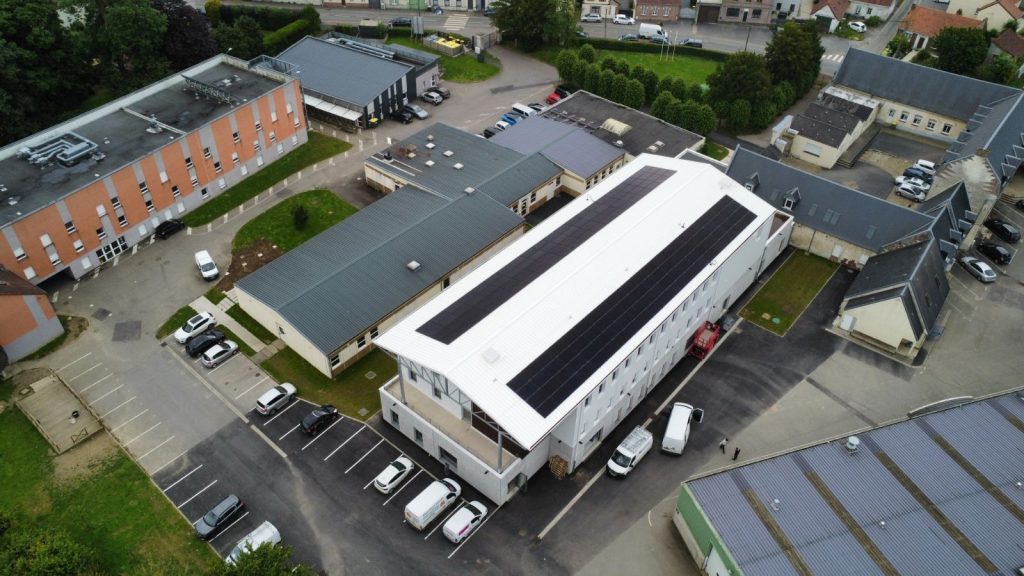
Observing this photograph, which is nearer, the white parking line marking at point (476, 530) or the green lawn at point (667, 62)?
the white parking line marking at point (476, 530)

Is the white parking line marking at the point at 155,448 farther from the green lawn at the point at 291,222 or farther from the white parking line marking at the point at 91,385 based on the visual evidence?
the green lawn at the point at 291,222

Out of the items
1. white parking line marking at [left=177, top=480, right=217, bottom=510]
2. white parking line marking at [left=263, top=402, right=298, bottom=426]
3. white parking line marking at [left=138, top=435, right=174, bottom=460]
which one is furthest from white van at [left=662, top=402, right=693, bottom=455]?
white parking line marking at [left=138, top=435, right=174, bottom=460]

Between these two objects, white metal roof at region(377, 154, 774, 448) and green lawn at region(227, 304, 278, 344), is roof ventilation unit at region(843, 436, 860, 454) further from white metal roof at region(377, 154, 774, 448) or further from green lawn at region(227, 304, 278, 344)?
green lawn at region(227, 304, 278, 344)

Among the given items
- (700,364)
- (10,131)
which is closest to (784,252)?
(700,364)

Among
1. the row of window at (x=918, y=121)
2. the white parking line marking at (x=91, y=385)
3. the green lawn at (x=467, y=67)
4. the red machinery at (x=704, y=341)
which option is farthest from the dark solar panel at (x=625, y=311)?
the green lawn at (x=467, y=67)

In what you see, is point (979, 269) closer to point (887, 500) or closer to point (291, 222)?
point (887, 500)

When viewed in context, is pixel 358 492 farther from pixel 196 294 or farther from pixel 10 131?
pixel 10 131

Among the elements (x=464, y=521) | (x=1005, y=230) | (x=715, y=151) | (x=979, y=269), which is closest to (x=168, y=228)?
(x=464, y=521)
